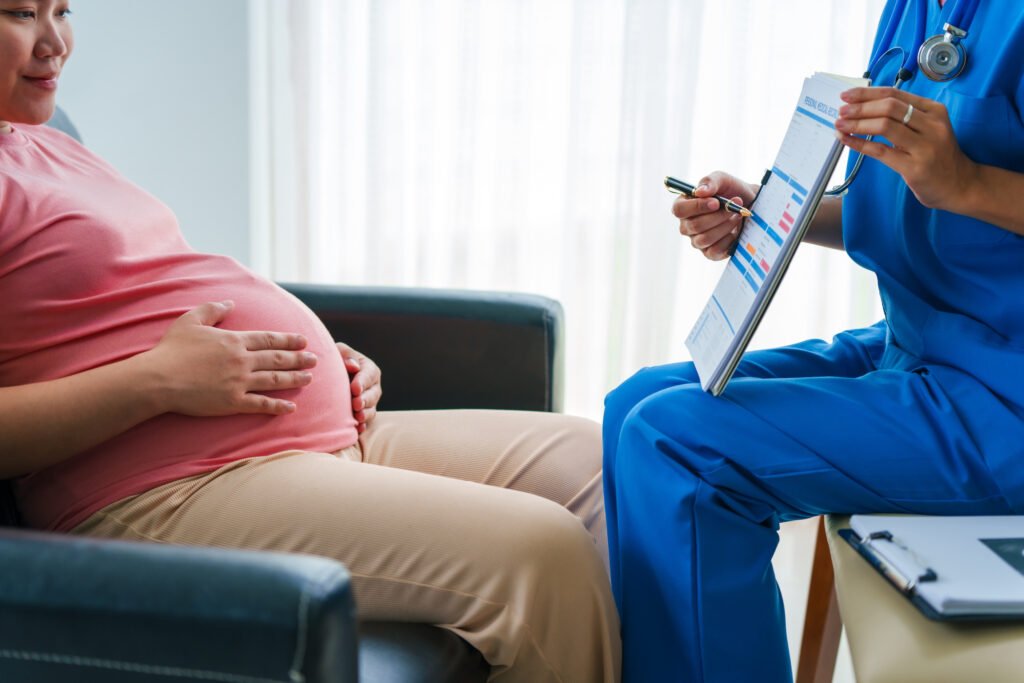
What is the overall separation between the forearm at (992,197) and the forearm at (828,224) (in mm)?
321

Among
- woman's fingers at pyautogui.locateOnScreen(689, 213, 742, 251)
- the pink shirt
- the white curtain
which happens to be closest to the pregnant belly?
the pink shirt

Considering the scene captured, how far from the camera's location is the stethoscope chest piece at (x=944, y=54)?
3.20 feet

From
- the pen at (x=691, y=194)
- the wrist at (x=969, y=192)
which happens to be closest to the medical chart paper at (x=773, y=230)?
the pen at (x=691, y=194)

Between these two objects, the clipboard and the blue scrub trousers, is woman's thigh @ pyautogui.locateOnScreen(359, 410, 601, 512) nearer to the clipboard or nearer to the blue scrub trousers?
the blue scrub trousers

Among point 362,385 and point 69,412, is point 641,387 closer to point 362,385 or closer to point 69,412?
point 362,385

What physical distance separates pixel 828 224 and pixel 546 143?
1.18 metres

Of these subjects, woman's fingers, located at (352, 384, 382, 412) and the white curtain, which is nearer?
woman's fingers, located at (352, 384, 382, 412)

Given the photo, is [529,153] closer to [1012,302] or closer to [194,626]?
[1012,302]

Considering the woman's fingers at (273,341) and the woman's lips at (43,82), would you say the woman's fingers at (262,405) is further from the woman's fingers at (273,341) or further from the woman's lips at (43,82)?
the woman's lips at (43,82)

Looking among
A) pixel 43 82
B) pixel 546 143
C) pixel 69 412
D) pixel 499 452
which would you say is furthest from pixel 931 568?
pixel 546 143

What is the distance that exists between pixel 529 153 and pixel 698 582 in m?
1.55

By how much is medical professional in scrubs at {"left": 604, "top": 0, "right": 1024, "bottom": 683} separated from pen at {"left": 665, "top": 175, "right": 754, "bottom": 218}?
16 cm

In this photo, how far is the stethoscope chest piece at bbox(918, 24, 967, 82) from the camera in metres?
0.97

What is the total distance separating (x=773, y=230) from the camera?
0.96 metres
